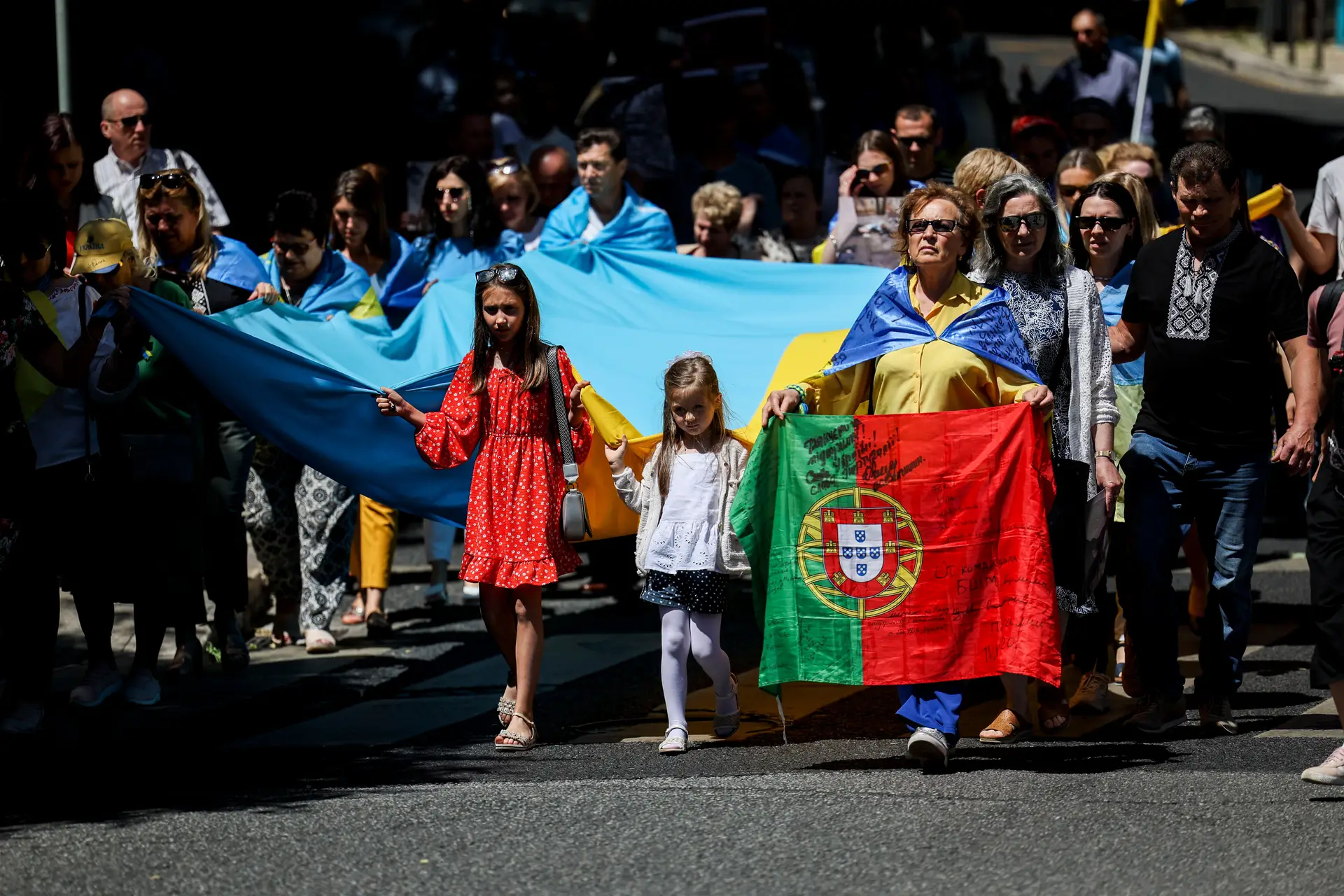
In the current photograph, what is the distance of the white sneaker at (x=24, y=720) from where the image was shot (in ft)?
24.6

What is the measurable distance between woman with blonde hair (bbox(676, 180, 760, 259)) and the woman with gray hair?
3263mm

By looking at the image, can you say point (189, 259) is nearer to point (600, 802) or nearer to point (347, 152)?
point (600, 802)

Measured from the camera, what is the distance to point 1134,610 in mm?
7367

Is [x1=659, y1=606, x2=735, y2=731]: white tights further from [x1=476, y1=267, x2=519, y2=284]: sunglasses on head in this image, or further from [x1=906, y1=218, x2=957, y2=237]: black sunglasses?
[x1=906, y1=218, x2=957, y2=237]: black sunglasses

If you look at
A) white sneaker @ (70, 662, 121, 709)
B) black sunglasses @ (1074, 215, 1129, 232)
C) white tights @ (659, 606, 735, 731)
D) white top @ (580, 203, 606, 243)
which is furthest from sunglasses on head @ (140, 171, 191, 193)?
black sunglasses @ (1074, 215, 1129, 232)

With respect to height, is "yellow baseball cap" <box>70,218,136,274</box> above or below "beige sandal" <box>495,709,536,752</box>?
above

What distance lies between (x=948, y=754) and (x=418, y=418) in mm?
2408

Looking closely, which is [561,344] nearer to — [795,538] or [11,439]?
[795,538]

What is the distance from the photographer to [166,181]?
8617mm

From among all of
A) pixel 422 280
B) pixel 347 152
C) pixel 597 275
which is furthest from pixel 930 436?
pixel 347 152

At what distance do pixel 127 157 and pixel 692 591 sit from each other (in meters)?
4.73

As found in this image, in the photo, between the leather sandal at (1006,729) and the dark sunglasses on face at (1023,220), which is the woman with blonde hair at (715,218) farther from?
the leather sandal at (1006,729)

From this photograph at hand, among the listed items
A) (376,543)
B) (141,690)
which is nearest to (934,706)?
(141,690)

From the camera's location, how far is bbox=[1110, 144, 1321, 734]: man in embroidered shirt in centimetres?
709
